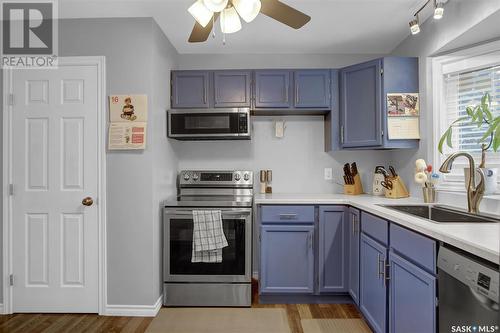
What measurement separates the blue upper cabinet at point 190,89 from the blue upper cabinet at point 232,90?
100 millimetres

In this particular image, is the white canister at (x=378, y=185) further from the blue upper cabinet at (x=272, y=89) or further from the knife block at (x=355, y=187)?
the blue upper cabinet at (x=272, y=89)

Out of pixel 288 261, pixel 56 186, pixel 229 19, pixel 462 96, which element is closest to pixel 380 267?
pixel 288 261

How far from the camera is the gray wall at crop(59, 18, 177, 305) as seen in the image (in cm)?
240

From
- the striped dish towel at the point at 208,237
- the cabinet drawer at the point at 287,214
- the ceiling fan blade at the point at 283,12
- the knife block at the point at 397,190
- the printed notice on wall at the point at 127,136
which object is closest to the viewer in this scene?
the ceiling fan blade at the point at 283,12

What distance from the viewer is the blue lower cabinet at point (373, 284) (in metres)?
1.91

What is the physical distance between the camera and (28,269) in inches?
97.0

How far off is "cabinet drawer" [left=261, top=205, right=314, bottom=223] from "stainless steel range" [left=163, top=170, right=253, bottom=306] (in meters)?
0.16

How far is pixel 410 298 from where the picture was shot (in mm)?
1584

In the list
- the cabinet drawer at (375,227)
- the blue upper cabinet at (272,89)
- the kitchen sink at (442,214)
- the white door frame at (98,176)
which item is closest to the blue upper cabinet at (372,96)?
the blue upper cabinet at (272,89)

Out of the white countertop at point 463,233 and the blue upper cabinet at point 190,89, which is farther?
the blue upper cabinet at point 190,89

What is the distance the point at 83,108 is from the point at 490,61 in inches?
122

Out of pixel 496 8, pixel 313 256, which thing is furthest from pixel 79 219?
pixel 496 8

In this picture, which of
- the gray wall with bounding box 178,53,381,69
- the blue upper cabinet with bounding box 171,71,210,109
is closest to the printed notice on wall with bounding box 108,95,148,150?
the blue upper cabinet with bounding box 171,71,210,109

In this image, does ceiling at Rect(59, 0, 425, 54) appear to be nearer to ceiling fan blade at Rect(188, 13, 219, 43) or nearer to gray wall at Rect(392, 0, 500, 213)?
gray wall at Rect(392, 0, 500, 213)
